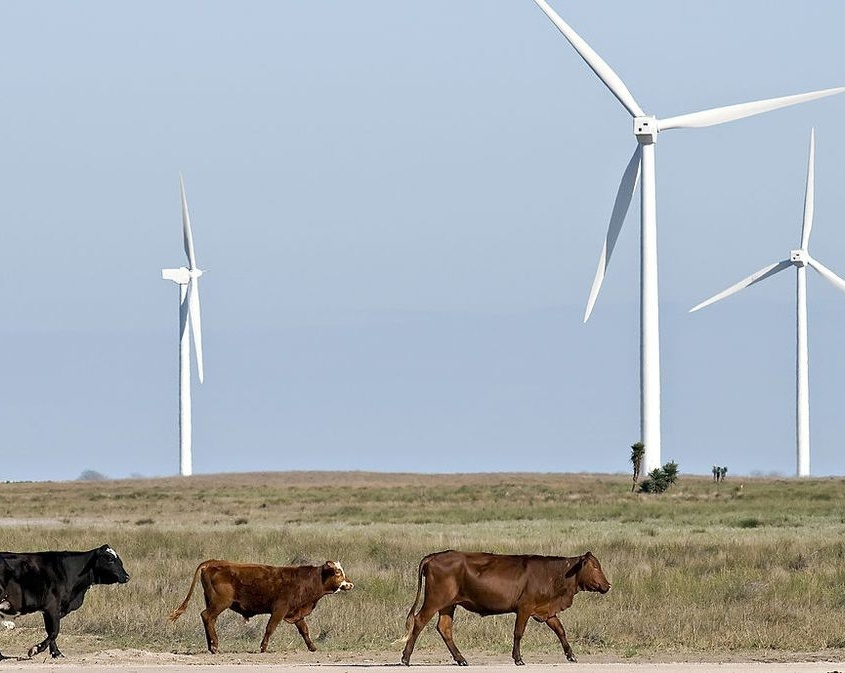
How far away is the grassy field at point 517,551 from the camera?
67.9 feet

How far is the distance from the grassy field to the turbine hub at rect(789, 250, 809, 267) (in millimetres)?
16486

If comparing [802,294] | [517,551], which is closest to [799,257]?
[802,294]

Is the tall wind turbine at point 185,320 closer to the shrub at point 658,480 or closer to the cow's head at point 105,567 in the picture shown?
the shrub at point 658,480

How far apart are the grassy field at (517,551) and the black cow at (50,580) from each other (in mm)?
1491

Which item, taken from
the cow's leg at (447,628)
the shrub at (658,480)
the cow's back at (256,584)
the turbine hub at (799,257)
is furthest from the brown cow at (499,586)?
the turbine hub at (799,257)

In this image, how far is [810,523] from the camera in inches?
1957

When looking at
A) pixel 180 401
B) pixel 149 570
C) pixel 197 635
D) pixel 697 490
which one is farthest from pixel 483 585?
pixel 180 401

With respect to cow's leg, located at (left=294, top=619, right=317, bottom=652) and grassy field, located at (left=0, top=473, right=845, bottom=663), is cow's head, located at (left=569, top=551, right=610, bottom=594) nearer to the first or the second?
grassy field, located at (left=0, top=473, right=845, bottom=663)

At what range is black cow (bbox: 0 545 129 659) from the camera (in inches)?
723

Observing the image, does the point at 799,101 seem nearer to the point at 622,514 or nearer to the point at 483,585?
the point at 622,514

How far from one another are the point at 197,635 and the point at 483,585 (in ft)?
18.6

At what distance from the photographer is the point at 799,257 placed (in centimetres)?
8275

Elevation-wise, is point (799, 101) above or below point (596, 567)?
above

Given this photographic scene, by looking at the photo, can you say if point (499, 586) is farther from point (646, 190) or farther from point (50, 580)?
point (646, 190)
